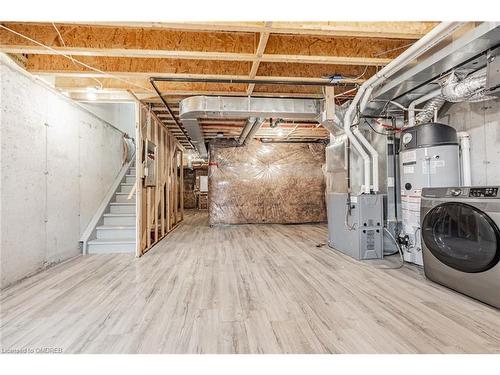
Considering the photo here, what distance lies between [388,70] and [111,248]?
171 inches

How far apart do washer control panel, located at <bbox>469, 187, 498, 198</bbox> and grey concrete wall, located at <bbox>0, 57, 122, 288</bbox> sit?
425cm

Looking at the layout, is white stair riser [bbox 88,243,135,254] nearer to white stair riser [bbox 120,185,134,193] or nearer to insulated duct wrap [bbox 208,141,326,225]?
white stair riser [bbox 120,185,134,193]

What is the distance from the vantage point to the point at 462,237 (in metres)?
2.13

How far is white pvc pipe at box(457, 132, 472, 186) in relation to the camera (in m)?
2.78

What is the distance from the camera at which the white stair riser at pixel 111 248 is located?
381cm

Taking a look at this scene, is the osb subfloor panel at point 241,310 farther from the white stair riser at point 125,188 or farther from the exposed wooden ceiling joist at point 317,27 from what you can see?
the exposed wooden ceiling joist at point 317,27

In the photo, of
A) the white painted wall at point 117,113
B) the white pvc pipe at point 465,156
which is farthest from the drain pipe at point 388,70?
the white painted wall at point 117,113

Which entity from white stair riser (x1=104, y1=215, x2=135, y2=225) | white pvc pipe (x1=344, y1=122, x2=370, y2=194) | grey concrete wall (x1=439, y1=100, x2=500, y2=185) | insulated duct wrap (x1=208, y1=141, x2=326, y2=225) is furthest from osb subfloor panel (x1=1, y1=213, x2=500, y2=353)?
insulated duct wrap (x1=208, y1=141, x2=326, y2=225)

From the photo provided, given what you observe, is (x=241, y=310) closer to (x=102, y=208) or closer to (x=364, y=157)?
(x=364, y=157)

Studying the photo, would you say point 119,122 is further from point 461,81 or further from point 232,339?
point 461,81

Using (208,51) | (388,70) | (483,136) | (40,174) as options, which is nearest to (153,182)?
(40,174)

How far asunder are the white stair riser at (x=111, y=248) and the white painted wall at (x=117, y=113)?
224 centimetres

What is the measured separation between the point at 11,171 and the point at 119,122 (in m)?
3.17
